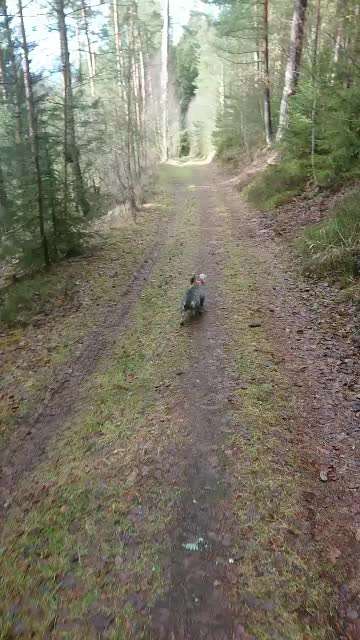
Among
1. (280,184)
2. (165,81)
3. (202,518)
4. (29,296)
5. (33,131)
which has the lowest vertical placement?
(202,518)

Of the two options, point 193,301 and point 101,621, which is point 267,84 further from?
point 101,621

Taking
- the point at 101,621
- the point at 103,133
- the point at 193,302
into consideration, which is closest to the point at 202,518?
the point at 101,621

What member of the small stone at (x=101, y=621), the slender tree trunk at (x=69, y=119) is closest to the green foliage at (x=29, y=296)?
the slender tree trunk at (x=69, y=119)

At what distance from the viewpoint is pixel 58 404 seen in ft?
21.6

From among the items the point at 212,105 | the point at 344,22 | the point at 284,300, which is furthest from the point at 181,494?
the point at 212,105

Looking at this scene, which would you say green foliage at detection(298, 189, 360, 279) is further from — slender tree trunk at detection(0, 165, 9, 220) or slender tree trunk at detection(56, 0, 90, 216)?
slender tree trunk at detection(0, 165, 9, 220)

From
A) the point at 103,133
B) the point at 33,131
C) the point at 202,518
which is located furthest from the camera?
the point at 103,133

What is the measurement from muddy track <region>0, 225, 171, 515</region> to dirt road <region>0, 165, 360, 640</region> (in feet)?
0.12

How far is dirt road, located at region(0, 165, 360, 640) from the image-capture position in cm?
346

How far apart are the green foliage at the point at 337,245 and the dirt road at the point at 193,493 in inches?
54.5

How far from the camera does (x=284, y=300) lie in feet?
28.7

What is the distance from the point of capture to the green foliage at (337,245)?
8.65m

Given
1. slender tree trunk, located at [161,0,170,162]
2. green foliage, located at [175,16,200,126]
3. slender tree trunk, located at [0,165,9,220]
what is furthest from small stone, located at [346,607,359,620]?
green foliage, located at [175,16,200,126]

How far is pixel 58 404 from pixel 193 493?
2.99 metres
